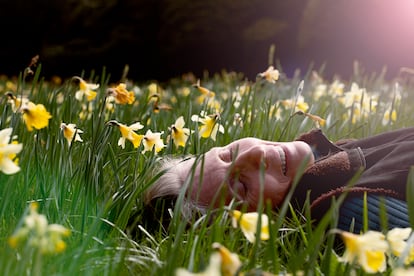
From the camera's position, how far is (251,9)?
400 inches

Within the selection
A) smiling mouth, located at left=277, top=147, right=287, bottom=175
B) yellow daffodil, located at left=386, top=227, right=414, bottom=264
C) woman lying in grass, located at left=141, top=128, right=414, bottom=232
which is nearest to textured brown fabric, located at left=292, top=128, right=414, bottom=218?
woman lying in grass, located at left=141, top=128, right=414, bottom=232

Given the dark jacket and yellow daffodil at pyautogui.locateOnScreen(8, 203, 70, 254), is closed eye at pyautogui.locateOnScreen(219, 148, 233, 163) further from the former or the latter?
yellow daffodil at pyautogui.locateOnScreen(8, 203, 70, 254)

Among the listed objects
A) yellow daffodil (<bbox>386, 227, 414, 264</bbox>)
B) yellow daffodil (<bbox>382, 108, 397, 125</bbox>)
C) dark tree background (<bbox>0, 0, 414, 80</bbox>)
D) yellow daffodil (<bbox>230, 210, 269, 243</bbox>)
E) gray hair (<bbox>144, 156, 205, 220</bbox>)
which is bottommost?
gray hair (<bbox>144, 156, 205, 220</bbox>)

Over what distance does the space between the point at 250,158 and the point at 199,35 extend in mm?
8464

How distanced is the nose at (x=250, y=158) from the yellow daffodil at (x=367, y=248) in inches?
37.3

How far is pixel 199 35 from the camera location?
34.1 feet

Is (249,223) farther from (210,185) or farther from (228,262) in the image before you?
(210,185)

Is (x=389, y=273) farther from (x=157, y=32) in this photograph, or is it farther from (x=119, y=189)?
(x=157, y=32)

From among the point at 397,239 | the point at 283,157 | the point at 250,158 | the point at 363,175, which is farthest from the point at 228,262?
the point at 363,175

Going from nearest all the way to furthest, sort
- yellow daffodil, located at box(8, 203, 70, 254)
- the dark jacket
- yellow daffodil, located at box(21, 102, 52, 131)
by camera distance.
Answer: yellow daffodil, located at box(8, 203, 70, 254) → yellow daffodil, located at box(21, 102, 52, 131) → the dark jacket

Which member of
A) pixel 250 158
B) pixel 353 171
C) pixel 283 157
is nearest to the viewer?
pixel 250 158

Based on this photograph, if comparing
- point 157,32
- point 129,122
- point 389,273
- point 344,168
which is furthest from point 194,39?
point 389,273

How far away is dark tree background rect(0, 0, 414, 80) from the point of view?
32.8 ft

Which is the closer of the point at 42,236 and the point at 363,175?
the point at 42,236
